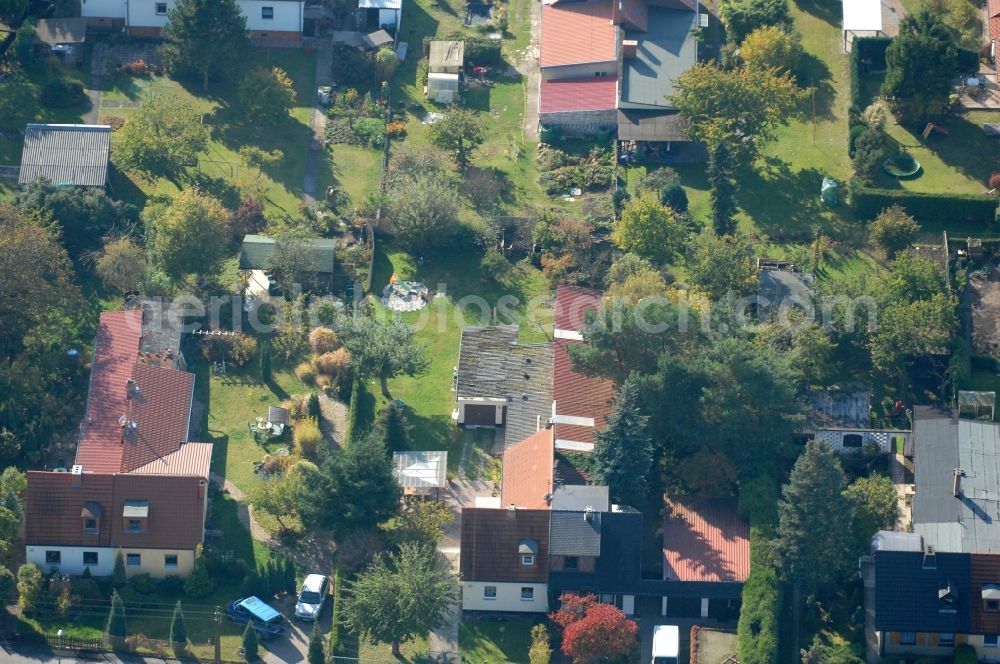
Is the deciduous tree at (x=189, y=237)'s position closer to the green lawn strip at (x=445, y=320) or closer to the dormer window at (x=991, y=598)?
the green lawn strip at (x=445, y=320)

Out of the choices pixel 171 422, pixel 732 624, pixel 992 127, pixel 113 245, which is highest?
pixel 992 127

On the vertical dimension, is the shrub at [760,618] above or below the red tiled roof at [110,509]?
below

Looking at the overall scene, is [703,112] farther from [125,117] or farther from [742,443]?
[125,117]

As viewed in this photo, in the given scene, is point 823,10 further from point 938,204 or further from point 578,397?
point 578,397

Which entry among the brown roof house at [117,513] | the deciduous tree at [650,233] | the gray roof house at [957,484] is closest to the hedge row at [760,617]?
the gray roof house at [957,484]

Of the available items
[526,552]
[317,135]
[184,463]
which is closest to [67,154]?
[317,135]

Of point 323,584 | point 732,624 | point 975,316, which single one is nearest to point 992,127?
point 975,316
